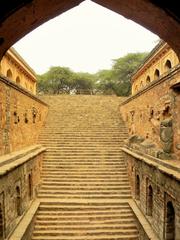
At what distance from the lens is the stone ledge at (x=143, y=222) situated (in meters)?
8.69

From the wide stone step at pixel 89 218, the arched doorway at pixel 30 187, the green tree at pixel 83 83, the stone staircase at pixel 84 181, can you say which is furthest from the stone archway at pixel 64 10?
the green tree at pixel 83 83

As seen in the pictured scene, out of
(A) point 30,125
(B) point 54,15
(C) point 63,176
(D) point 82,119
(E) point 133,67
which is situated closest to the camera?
(B) point 54,15

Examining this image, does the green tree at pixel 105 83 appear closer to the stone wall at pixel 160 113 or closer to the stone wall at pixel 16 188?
the stone wall at pixel 160 113

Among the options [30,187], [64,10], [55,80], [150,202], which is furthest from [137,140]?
[55,80]

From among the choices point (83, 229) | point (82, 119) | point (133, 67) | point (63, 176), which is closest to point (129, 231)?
point (83, 229)

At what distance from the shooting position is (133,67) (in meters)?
39.4

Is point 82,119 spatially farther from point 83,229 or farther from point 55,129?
point 83,229

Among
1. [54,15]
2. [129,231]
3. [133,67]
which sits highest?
[133,67]

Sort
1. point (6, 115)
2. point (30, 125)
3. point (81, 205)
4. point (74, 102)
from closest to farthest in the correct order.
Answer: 1. point (6, 115)
2. point (81, 205)
3. point (30, 125)
4. point (74, 102)

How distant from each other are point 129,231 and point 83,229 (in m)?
1.66

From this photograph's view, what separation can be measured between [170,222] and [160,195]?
848mm

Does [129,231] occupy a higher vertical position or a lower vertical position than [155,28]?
lower

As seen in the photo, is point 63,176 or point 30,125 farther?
point 30,125

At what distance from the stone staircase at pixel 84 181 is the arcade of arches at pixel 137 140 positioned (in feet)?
1.66
